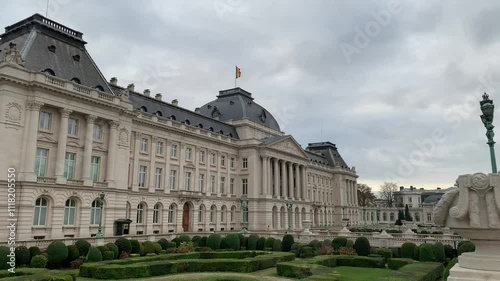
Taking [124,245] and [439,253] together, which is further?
[124,245]

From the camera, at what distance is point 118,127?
1682 inches

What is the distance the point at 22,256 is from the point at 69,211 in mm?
10417

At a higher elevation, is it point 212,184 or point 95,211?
point 212,184

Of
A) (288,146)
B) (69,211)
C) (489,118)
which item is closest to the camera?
(489,118)

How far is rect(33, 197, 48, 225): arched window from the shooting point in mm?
34062

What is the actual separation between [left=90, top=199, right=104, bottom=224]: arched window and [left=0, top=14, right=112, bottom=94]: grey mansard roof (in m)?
12.0

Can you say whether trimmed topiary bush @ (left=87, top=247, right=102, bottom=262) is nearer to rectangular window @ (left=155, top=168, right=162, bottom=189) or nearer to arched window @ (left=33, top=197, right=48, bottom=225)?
arched window @ (left=33, top=197, right=48, bottom=225)

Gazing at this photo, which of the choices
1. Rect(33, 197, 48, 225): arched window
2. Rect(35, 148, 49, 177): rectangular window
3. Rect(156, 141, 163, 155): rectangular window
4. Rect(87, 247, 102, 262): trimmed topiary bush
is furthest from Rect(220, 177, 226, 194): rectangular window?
Rect(87, 247, 102, 262): trimmed topiary bush

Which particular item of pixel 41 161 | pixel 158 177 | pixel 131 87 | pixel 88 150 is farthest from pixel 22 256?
pixel 131 87

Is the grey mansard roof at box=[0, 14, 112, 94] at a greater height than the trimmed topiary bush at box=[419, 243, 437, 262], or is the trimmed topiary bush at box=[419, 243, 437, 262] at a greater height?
the grey mansard roof at box=[0, 14, 112, 94]

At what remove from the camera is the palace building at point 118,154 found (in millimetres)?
34062

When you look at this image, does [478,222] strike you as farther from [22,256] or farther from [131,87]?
[131,87]

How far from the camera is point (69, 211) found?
36719mm

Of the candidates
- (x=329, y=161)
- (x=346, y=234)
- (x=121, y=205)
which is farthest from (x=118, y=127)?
(x=329, y=161)
